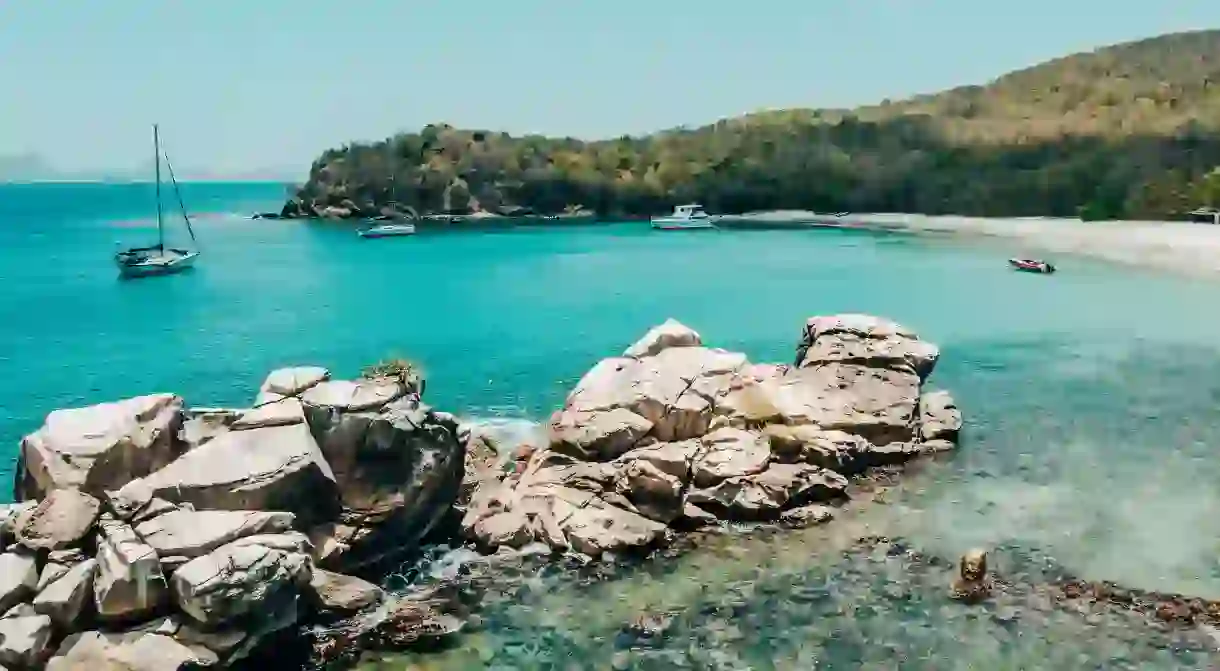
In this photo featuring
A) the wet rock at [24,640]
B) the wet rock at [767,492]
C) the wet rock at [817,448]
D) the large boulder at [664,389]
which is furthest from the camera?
the large boulder at [664,389]

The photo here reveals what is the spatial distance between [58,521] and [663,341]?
64.5 ft

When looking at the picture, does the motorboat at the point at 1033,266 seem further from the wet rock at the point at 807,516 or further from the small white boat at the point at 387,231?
the small white boat at the point at 387,231

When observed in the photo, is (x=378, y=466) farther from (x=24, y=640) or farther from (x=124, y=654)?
(x=24, y=640)

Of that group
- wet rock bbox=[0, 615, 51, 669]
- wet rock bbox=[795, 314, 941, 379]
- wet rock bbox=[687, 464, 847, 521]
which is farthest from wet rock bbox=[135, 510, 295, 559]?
wet rock bbox=[795, 314, 941, 379]

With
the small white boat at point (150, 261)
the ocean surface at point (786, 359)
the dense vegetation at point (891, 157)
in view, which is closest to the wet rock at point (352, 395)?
the ocean surface at point (786, 359)

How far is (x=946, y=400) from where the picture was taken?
3700 cm

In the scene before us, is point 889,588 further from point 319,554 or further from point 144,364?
point 144,364

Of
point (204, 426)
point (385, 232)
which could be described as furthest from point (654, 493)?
point (385, 232)

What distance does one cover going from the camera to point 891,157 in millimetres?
156125

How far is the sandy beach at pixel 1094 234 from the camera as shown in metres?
81.8

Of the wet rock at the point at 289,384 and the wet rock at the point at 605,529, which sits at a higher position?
the wet rock at the point at 289,384

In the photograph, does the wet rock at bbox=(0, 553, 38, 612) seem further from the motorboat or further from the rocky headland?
the motorboat

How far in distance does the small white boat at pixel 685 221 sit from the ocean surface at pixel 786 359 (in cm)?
2663

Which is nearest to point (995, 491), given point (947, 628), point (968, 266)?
point (947, 628)
